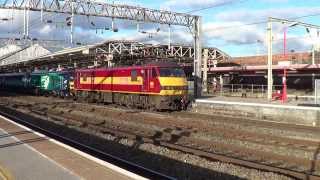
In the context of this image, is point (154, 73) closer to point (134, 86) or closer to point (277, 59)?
point (134, 86)

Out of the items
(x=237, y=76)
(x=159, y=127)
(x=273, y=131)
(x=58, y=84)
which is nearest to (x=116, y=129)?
(x=159, y=127)

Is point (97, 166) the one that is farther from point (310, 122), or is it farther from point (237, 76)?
point (237, 76)

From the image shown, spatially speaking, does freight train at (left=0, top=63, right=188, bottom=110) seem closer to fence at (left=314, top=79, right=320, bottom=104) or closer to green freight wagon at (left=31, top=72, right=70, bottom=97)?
green freight wagon at (left=31, top=72, right=70, bottom=97)

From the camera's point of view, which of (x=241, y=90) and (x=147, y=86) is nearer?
(x=147, y=86)

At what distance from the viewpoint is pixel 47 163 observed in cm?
1186

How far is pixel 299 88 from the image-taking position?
59.5 metres

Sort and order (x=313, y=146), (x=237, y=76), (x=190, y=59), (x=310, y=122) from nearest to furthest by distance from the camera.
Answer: (x=313, y=146) → (x=310, y=122) → (x=237, y=76) → (x=190, y=59)

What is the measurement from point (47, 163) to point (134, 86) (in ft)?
79.7

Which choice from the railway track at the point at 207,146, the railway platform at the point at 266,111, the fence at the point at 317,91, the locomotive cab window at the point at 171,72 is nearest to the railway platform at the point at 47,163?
the railway track at the point at 207,146

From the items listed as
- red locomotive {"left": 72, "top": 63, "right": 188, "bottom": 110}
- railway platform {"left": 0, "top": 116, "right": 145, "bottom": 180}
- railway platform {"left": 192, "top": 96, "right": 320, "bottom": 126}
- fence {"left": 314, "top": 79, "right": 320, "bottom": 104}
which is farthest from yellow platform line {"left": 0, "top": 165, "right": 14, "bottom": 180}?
fence {"left": 314, "top": 79, "right": 320, "bottom": 104}

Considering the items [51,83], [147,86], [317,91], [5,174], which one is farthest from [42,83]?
[5,174]

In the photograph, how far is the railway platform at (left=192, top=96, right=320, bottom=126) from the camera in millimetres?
27547

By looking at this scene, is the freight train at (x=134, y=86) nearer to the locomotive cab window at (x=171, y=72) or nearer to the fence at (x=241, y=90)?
the locomotive cab window at (x=171, y=72)

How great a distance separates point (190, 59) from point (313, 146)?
66.0 metres
